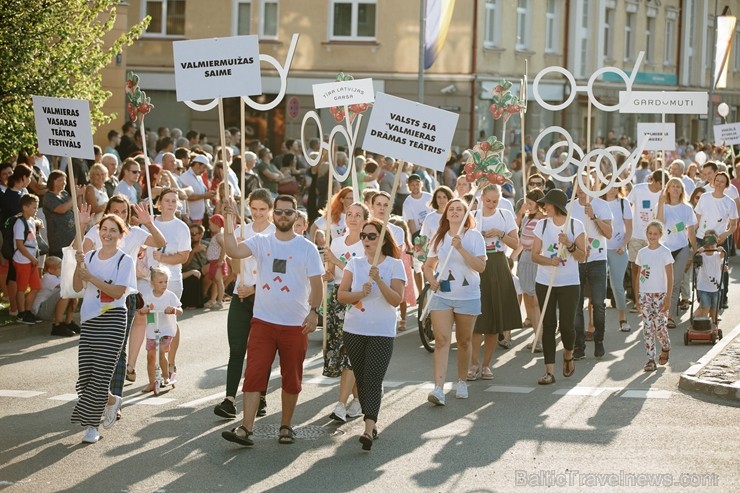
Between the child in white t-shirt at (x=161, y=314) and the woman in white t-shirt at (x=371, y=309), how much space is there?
7.81ft

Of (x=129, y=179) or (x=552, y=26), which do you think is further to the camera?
(x=552, y=26)

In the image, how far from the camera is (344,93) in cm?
1530

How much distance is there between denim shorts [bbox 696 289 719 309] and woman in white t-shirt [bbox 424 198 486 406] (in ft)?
16.7

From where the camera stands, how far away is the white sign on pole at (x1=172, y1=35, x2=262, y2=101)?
11.9 m

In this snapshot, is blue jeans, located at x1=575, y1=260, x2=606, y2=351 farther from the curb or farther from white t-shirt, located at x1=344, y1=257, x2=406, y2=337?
white t-shirt, located at x1=344, y1=257, x2=406, y2=337

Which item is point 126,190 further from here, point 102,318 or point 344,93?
point 102,318

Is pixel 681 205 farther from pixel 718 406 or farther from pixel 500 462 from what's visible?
pixel 500 462

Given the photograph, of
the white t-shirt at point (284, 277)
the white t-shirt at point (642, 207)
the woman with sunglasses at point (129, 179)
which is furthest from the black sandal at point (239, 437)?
the white t-shirt at point (642, 207)

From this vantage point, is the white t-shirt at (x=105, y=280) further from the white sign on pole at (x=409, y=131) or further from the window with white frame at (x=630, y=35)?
the window with white frame at (x=630, y=35)

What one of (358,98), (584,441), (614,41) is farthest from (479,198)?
(614,41)

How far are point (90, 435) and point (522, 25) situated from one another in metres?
34.2

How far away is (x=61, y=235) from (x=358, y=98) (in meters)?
4.02

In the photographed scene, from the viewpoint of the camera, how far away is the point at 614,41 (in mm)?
48875

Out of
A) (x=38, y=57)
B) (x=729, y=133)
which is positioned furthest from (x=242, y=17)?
(x=38, y=57)
